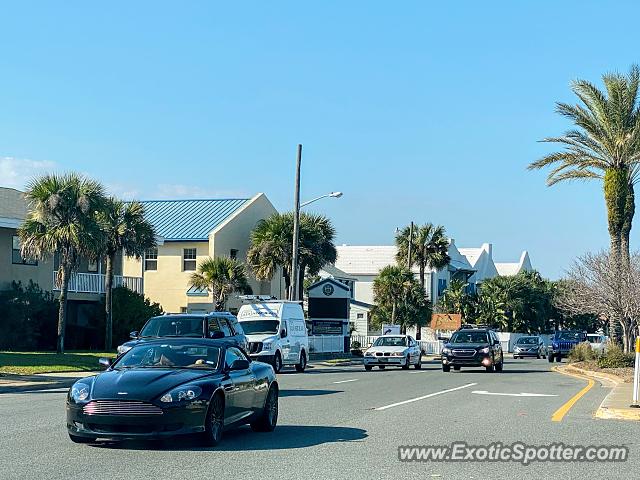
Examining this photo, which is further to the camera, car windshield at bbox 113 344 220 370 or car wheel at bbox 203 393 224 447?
car windshield at bbox 113 344 220 370

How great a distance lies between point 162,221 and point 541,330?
42.6m

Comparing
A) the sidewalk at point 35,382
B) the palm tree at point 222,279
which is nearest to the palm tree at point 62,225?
the sidewalk at point 35,382

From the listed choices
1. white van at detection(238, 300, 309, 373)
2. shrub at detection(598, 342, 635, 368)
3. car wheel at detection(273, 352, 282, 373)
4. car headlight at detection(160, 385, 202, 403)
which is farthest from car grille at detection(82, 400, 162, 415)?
shrub at detection(598, 342, 635, 368)

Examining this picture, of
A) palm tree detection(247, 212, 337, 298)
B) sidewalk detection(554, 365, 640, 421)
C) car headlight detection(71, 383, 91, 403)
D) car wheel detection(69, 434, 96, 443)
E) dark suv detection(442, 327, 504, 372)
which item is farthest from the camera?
palm tree detection(247, 212, 337, 298)

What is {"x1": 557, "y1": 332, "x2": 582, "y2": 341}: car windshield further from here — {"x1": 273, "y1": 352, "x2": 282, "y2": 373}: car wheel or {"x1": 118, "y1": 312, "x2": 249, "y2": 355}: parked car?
{"x1": 118, "y1": 312, "x2": 249, "y2": 355}: parked car

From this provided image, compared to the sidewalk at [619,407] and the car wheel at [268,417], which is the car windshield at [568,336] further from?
the car wheel at [268,417]

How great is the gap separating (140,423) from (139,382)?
614mm

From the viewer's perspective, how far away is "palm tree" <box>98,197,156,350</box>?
41.3m

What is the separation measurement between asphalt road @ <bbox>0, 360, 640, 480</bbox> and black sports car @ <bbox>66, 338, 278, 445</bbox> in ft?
0.97

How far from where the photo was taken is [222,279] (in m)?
49.7

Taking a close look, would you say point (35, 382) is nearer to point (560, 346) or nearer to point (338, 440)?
point (338, 440)

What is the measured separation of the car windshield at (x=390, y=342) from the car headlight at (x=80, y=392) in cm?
2679

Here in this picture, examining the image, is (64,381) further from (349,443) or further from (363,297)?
(363,297)

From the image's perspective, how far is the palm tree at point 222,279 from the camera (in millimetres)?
49688
